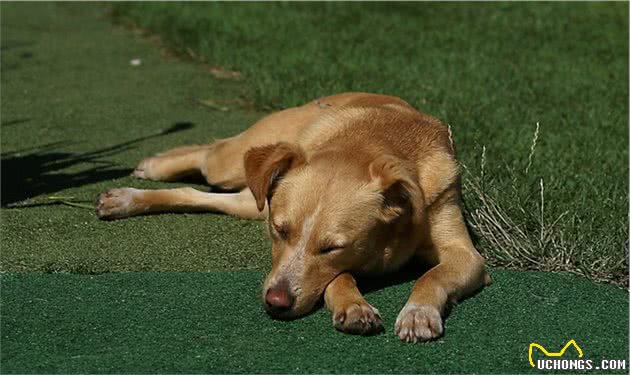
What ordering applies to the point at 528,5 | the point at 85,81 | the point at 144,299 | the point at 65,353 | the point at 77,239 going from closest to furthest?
1. the point at 65,353
2. the point at 144,299
3. the point at 77,239
4. the point at 85,81
5. the point at 528,5

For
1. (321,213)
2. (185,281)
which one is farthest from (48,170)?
(321,213)

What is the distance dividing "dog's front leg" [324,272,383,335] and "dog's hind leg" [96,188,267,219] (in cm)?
141

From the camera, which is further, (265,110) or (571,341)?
(265,110)

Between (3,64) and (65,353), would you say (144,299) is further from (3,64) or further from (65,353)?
(3,64)

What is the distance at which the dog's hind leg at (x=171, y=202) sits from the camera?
18.3ft

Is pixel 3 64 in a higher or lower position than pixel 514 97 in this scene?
lower

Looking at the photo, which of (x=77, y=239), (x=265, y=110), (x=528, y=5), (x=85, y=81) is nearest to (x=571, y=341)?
(x=77, y=239)

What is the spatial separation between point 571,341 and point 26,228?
280cm

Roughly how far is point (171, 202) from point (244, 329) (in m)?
1.85

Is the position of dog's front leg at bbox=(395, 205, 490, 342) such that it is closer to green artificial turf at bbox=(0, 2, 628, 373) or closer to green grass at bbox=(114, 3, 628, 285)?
green artificial turf at bbox=(0, 2, 628, 373)

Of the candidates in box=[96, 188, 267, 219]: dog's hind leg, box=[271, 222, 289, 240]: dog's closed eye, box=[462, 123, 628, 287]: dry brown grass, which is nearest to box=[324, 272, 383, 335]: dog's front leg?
box=[271, 222, 289, 240]: dog's closed eye

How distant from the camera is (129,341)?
3.83 m

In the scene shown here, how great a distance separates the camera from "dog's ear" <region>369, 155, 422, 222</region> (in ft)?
14.2

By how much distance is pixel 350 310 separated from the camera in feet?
13.0
